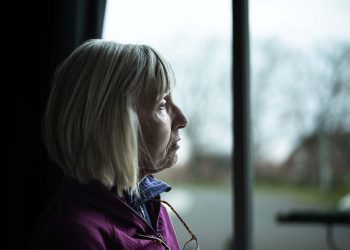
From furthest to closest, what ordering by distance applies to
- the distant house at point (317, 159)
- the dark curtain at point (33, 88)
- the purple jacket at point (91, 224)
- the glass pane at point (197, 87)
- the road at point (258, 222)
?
the road at point (258, 222), the distant house at point (317, 159), the glass pane at point (197, 87), the dark curtain at point (33, 88), the purple jacket at point (91, 224)

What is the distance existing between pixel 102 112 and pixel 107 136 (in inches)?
1.7

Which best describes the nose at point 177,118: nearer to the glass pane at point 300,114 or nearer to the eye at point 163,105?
the eye at point 163,105

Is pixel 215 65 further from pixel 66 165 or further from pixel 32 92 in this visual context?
pixel 66 165

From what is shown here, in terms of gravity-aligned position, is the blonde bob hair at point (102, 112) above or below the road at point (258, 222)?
above

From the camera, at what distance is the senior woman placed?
0.76m

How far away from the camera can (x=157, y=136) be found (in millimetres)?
821

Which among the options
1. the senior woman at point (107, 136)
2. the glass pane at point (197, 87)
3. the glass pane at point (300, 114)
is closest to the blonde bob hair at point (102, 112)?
the senior woman at point (107, 136)

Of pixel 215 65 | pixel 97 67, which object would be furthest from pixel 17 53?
pixel 215 65

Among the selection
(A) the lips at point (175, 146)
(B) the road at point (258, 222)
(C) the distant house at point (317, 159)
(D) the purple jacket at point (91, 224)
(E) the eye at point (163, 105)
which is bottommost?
(B) the road at point (258, 222)

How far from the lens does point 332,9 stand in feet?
9.94

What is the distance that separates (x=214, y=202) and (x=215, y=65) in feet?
6.49

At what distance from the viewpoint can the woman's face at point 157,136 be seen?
0.82m

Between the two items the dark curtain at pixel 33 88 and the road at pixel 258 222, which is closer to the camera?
the dark curtain at pixel 33 88

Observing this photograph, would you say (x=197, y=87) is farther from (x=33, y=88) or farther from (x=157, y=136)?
(x=157, y=136)
